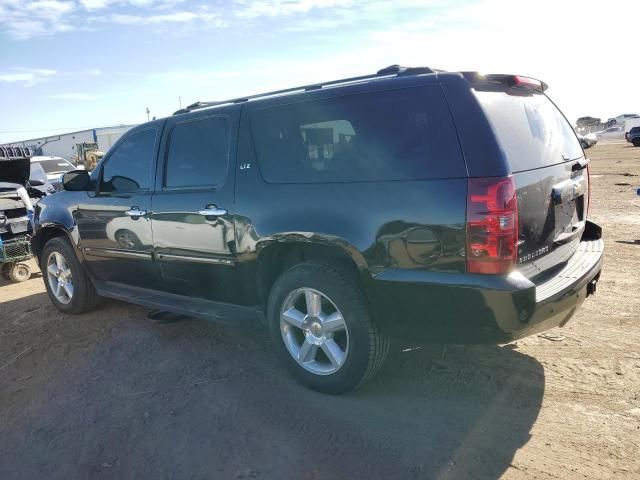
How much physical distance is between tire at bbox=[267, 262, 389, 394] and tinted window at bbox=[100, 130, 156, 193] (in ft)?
5.91

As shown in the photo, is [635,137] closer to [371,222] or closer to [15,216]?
[15,216]

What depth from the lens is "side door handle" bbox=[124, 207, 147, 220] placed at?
447 cm

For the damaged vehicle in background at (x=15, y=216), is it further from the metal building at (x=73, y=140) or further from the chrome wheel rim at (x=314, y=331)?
the metal building at (x=73, y=140)

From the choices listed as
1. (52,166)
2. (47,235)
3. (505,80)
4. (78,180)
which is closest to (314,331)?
(505,80)

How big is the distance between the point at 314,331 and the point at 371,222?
36.1 inches

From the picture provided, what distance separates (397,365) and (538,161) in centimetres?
173

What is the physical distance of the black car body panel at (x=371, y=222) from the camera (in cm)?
281

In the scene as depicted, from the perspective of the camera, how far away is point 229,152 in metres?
3.88

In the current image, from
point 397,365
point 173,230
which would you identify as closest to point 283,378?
point 397,365

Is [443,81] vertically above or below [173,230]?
above

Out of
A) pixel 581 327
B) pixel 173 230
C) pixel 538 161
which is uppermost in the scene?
pixel 538 161

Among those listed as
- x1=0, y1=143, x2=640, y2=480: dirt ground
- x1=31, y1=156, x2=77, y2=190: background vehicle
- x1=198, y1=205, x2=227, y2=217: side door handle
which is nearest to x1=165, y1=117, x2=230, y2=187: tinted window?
x1=198, y1=205, x2=227, y2=217: side door handle

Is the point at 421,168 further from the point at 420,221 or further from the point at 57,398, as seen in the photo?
the point at 57,398

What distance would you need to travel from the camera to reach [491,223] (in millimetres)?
2719
